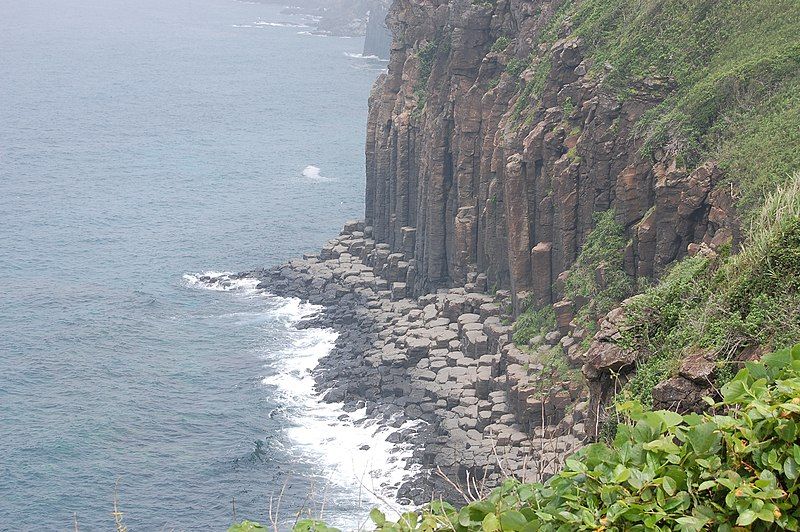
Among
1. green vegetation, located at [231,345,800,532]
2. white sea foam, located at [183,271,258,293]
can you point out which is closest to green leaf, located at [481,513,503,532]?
green vegetation, located at [231,345,800,532]

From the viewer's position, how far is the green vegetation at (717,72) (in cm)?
4915

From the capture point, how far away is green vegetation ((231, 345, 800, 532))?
1224 centimetres

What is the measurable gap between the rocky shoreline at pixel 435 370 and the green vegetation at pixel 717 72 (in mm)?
11771

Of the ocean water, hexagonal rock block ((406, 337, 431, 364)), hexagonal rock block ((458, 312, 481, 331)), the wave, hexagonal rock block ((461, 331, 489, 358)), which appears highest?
hexagonal rock block ((458, 312, 481, 331))

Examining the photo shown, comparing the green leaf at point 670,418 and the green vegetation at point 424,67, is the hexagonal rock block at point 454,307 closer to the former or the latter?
the green vegetation at point 424,67

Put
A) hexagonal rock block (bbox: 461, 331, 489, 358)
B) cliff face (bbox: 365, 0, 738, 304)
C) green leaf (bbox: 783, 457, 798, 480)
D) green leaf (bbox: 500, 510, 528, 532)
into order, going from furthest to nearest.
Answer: hexagonal rock block (bbox: 461, 331, 489, 358), cliff face (bbox: 365, 0, 738, 304), green leaf (bbox: 500, 510, 528, 532), green leaf (bbox: 783, 457, 798, 480)

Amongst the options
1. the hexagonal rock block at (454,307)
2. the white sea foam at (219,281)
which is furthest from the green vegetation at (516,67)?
the white sea foam at (219,281)

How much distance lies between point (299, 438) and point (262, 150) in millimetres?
89563

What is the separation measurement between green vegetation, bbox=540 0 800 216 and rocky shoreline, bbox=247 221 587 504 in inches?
463

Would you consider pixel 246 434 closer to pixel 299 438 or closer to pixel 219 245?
pixel 299 438

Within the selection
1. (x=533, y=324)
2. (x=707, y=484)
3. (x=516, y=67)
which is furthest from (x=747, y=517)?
(x=516, y=67)

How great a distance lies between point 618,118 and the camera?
58.0m

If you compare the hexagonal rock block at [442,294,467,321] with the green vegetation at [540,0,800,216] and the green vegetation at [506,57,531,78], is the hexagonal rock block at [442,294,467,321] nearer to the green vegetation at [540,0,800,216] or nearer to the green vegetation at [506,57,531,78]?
the green vegetation at [506,57,531,78]

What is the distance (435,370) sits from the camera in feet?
218
